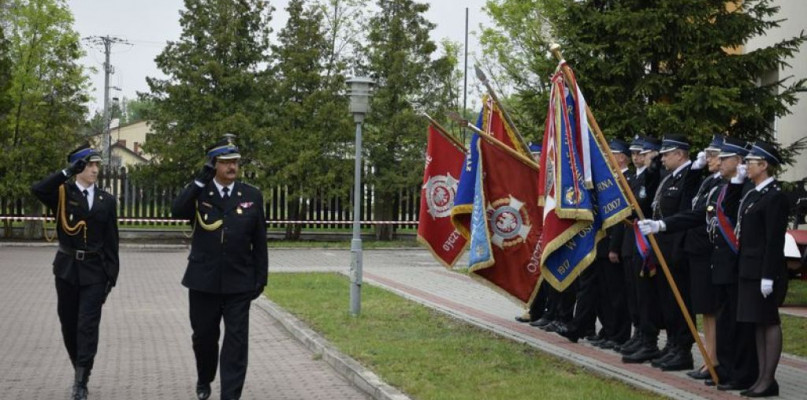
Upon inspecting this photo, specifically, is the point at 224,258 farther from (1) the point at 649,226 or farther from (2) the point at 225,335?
(1) the point at 649,226

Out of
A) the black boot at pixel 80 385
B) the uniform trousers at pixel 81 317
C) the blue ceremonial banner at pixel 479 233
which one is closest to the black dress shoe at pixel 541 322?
the blue ceremonial banner at pixel 479 233

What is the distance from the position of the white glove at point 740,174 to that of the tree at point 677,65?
369 inches

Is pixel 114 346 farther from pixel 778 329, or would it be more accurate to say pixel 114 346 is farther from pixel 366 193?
pixel 366 193

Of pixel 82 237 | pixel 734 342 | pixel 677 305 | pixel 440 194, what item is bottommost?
pixel 734 342

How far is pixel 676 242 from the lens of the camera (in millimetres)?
10188

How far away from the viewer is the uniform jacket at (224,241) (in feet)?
28.9

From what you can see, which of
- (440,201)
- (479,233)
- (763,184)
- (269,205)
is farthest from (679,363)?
(269,205)

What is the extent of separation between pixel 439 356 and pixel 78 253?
367cm

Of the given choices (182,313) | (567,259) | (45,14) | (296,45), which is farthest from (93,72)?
(567,259)

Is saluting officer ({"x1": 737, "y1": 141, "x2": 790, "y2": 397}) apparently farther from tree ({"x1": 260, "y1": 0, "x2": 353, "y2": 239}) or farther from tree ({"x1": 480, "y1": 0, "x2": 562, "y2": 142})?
tree ({"x1": 260, "y1": 0, "x2": 353, "y2": 239})

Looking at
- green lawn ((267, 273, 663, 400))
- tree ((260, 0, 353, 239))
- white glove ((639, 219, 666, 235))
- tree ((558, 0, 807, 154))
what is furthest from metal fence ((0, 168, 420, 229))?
white glove ((639, 219, 666, 235))

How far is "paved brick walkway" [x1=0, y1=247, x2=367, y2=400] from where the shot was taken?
970 cm

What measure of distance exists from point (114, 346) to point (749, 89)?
38.9 ft

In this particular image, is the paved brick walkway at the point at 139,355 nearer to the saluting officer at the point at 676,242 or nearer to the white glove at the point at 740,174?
the saluting officer at the point at 676,242
